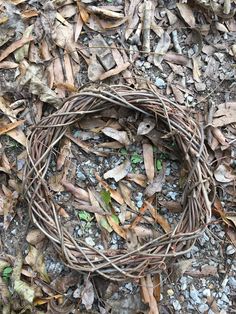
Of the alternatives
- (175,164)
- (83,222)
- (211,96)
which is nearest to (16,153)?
(83,222)

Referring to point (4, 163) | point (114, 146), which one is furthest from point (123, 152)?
point (4, 163)

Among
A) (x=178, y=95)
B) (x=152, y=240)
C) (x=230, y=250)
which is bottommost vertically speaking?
(x=230, y=250)

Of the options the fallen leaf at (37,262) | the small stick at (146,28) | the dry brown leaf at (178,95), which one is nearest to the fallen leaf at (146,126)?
the dry brown leaf at (178,95)

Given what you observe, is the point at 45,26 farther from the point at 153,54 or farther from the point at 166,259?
the point at 166,259

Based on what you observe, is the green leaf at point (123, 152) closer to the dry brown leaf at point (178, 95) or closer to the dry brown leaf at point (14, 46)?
the dry brown leaf at point (178, 95)

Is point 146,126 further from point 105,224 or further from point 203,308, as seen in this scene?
point 203,308

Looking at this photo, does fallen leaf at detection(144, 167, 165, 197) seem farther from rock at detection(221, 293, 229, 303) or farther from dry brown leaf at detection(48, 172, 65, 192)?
rock at detection(221, 293, 229, 303)

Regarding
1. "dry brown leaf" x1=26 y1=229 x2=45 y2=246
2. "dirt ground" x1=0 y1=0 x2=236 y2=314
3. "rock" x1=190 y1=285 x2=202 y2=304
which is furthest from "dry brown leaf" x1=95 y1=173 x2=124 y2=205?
"rock" x1=190 y1=285 x2=202 y2=304
